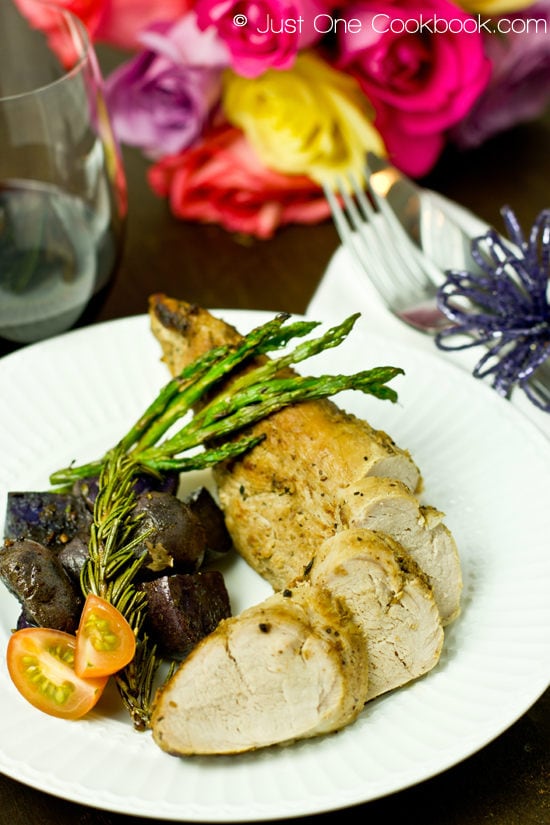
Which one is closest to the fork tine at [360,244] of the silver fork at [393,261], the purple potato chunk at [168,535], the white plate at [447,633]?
the silver fork at [393,261]

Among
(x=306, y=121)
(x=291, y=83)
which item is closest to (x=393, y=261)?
(x=306, y=121)

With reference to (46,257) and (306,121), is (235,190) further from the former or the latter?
(46,257)

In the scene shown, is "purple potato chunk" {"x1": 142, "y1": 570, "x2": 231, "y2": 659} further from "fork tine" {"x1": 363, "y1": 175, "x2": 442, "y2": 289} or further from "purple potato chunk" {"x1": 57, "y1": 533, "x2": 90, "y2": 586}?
"fork tine" {"x1": 363, "y1": 175, "x2": 442, "y2": 289}

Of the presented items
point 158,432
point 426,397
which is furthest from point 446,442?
point 158,432

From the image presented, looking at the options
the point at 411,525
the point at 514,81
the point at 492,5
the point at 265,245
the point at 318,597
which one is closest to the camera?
the point at 318,597

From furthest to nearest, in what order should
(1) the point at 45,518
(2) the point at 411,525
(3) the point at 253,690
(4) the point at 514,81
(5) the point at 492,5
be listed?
1. (4) the point at 514,81
2. (5) the point at 492,5
3. (1) the point at 45,518
4. (2) the point at 411,525
5. (3) the point at 253,690

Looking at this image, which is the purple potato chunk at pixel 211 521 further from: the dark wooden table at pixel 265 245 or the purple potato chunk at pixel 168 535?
the dark wooden table at pixel 265 245
